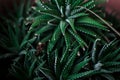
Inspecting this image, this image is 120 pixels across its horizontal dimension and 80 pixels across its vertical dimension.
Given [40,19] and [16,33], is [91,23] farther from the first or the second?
[16,33]

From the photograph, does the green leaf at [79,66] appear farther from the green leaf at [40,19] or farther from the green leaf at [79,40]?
the green leaf at [40,19]

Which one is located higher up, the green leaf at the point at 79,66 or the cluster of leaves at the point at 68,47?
the cluster of leaves at the point at 68,47

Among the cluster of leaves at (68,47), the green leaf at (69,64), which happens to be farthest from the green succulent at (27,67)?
the green leaf at (69,64)

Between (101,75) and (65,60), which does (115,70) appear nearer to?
(101,75)

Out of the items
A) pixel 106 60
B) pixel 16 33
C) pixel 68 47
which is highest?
pixel 16 33

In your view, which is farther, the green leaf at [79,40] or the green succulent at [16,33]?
the green succulent at [16,33]

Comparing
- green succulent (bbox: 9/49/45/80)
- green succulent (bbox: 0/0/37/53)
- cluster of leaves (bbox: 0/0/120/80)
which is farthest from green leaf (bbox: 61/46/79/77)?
green succulent (bbox: 0/0/37/53)

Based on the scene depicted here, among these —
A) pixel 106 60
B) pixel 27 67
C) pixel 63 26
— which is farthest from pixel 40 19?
pixel 106 60
